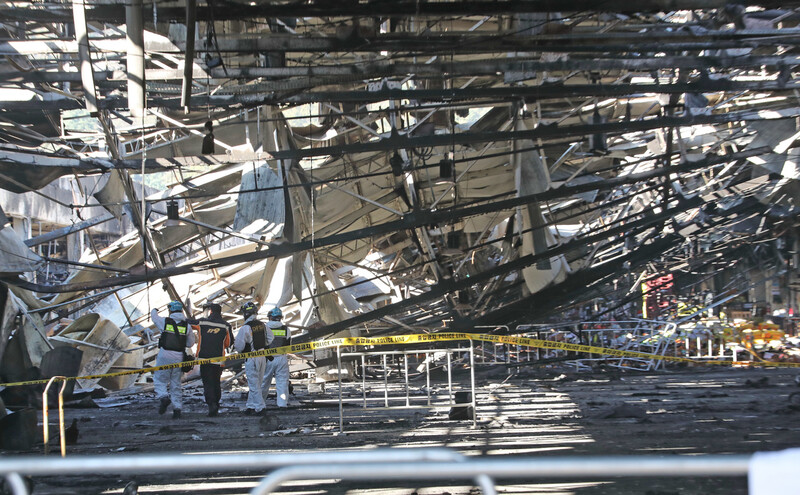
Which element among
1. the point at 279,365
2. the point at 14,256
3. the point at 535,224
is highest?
the point at 535,224

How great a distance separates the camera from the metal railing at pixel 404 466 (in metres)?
2.79

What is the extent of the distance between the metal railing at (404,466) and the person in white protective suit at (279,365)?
10014 mm

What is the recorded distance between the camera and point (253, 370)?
12.7m

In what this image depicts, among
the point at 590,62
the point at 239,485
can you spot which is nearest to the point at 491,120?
the point at 590,62

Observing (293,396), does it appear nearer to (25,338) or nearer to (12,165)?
(25,338)

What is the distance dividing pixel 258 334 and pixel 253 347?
24 centimetres

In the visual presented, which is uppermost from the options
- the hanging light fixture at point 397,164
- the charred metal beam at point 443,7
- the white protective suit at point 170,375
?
the charred metal beam at point 443,7

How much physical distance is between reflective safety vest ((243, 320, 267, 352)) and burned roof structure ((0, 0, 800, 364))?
72cm

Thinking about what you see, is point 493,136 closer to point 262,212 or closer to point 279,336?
point 262,212

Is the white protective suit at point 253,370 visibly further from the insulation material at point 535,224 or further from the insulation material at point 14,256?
the insulation material at point 535,224

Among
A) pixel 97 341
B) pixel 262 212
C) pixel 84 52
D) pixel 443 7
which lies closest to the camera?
pixel 443 7

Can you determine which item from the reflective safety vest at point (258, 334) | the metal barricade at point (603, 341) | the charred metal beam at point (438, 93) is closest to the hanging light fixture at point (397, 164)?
the charred metal beam at point (438, 93)

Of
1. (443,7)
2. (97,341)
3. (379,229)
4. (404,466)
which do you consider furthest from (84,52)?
(97,341)

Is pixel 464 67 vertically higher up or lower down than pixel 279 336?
higher up
